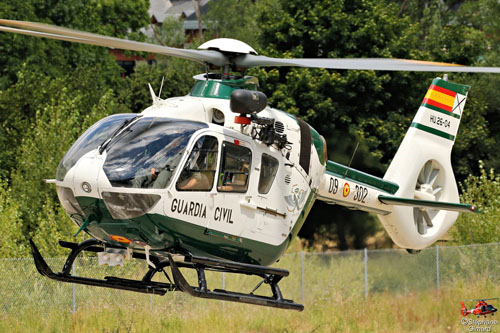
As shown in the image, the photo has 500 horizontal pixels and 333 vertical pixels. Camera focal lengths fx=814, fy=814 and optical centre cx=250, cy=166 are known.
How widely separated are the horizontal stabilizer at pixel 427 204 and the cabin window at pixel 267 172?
2880 millimetres

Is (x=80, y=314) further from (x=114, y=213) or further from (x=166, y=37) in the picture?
(x=166, y=37)

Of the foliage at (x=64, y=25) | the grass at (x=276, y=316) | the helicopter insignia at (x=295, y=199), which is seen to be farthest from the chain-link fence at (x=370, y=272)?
the foliage at (x=64, y=25)

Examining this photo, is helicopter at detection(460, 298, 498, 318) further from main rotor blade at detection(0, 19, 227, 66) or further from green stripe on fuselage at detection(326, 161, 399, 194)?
main rotor blade at detection(0, 19, 227, 66)

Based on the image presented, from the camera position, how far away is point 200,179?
31.7 feet

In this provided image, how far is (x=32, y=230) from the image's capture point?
21.6m

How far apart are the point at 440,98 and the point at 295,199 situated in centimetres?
455

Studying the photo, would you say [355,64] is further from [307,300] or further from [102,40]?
[307,300]

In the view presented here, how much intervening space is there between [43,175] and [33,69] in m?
9.82

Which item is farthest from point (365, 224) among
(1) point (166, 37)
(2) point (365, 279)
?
(1) point (166, 37)

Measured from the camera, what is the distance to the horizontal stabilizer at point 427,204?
1184 cm

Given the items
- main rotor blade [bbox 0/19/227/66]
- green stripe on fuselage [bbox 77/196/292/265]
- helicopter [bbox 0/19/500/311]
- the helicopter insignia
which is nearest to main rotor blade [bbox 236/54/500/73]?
helicopter [bbox 0/19/500/311]

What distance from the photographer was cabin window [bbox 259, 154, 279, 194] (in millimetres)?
10445

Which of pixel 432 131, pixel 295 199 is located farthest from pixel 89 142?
pixel 432 131

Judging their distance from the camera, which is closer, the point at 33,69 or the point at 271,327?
the point at 271,327
